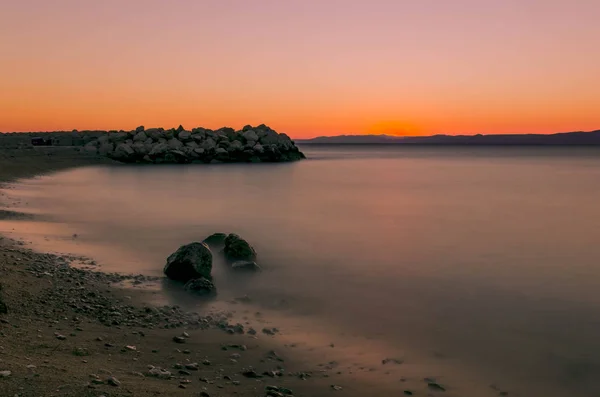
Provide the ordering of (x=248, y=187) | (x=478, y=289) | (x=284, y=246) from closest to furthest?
(x=478, y=289) → (x=284, y=246) → (x=248, y=187)

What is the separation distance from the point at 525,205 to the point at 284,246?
19.5 meters

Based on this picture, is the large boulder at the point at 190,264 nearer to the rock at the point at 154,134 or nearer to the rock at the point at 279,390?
the rock at the point at 279,390

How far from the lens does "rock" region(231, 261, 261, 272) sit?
12334 millimetres

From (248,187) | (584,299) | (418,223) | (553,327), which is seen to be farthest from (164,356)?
(248,187)

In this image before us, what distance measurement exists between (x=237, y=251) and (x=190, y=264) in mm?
2428

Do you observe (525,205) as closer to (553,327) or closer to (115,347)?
(553,327)

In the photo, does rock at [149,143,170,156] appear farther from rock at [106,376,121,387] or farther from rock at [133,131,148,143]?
rock at [106,376,121,387]

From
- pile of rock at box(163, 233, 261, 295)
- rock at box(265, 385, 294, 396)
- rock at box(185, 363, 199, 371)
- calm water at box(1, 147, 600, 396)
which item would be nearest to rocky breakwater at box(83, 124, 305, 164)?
calm water at box(1, 147, 600, 396)

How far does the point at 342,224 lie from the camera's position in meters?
22.2

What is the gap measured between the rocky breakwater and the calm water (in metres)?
40.4

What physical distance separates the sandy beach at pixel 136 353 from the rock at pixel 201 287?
861 millimetres

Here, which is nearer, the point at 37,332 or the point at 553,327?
the point at 37,332

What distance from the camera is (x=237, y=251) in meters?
13.1

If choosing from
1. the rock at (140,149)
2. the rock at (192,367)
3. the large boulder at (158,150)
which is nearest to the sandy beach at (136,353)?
the rock at (192,367)
